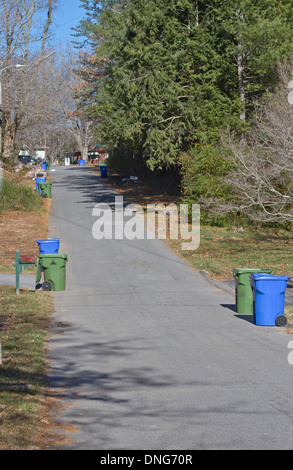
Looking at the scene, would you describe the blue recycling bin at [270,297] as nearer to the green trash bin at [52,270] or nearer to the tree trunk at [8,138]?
the green trash bin at [52,270]

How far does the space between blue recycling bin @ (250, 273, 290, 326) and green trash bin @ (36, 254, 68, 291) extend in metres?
5.78

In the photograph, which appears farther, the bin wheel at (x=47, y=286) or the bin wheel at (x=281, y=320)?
the bin wheel at (x=47, y=286)

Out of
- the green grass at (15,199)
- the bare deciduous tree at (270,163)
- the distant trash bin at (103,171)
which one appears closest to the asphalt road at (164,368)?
the bare deciduous tree at (270,163)

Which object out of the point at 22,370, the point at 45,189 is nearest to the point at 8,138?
the point at 45,189

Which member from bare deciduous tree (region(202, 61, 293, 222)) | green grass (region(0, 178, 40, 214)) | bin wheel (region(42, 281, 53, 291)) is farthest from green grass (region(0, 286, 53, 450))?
green grass (region(0, 178, 40, 214))

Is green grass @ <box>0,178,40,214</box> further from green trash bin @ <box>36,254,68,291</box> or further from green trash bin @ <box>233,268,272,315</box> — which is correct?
green trash bin @ <box>233,268,272,315</box>

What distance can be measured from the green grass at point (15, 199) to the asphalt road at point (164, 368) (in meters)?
14.2

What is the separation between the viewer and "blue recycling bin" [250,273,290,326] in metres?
11.9

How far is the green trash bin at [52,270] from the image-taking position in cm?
1568

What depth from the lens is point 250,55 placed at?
28484mm

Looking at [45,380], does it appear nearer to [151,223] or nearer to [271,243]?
[271,243]

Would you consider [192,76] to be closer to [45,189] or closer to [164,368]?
[45,189]
